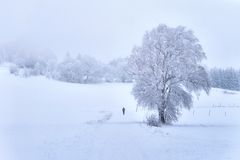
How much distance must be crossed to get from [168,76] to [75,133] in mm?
3691

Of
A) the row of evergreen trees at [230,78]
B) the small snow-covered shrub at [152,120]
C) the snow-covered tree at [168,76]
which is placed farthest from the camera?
the snow-covered tree at [168,76]

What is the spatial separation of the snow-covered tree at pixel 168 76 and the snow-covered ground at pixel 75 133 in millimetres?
1870

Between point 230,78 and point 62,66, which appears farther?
point 230,78

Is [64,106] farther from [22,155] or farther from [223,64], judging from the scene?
[223,64]

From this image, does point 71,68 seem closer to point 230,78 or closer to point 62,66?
point 62,66

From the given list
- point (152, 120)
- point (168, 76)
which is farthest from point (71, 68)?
point (168, 76)

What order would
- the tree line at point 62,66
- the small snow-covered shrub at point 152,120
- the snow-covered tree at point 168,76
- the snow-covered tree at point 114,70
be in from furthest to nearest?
the snow-covered tree at point 168,76 → the small snow-covered shrub at point 152,120 → the snow-covered tree at point 114,70 → the tree line at point 62,66

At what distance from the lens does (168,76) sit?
292 inches

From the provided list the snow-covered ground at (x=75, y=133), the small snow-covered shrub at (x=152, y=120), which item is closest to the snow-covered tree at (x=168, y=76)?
the small snow-covered shrub at (x=152, y=120)

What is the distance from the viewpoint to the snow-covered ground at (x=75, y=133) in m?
3.06

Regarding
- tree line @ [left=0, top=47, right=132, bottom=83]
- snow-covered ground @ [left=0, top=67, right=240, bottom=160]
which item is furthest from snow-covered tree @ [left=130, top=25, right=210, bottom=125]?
tree line @ [left=0, top=47, right=132, bottom=83]

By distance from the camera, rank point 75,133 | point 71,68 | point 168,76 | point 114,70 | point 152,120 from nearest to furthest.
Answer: point 71,68 < point 114,70 < point 75,133 < point 152,120 < point 168,76

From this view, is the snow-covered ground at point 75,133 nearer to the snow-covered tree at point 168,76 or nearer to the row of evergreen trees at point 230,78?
Result: the row of evergreen trees at point 230,78

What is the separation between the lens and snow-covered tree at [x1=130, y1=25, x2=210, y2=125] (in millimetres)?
7180
